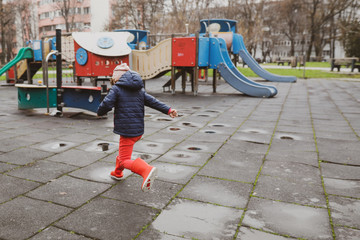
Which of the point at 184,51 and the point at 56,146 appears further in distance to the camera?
the point at 184,51

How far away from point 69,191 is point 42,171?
825 mm

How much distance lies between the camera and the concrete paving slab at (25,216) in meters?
2.73

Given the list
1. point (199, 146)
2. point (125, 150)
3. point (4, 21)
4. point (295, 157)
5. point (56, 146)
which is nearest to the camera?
point (125, 150)

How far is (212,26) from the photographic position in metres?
20.2

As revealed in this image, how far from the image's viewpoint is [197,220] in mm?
2984

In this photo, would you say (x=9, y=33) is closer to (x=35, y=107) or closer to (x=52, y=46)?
(x=52, y=46)

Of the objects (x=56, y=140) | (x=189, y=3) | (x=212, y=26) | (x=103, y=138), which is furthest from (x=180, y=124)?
(x=189, y=3)

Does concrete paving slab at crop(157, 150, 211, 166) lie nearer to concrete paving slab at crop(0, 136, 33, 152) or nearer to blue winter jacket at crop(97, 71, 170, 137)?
blue winter jacket at crop(97, 71, 170, 137)

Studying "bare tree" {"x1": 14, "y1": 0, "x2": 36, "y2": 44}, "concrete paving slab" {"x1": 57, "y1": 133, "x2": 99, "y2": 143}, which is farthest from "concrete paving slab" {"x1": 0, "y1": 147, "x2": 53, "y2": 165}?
"bare tree" {"x1": 14, "y1": 0, "x2": 36, "y2": 44}

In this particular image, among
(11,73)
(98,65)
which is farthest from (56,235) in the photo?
(11,73)

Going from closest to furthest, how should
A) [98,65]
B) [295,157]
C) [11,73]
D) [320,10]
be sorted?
[295,157], [98,65], [11,73], [320,10]

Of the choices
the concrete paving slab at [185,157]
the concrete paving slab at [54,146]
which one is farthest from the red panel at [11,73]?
the concrete paving slab at [185,157]

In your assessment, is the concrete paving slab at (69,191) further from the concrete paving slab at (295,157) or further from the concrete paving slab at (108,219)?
the concrete paving slab at (295,157)

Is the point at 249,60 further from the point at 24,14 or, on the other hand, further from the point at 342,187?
the point at 24,14
